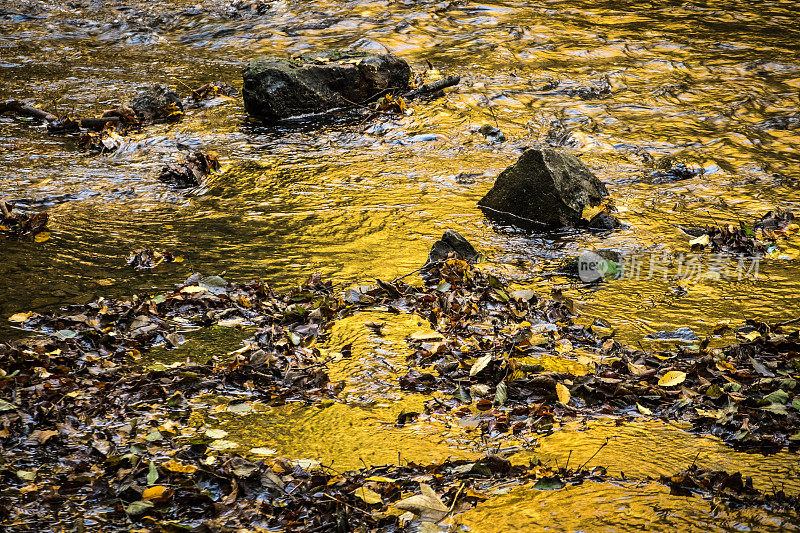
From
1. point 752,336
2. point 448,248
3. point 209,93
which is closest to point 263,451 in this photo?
point 448,248

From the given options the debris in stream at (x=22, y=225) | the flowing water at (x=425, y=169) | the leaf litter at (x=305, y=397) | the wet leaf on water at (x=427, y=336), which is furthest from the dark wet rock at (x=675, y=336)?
the debris in stream at (x=22, y=225)

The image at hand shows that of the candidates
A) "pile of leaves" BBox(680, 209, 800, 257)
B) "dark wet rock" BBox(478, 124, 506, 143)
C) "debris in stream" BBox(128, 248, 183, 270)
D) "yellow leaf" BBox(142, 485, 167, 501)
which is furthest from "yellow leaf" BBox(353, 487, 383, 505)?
"dark wet rock" BBox(478, 124, 506, 143)

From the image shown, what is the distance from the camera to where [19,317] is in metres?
4.35

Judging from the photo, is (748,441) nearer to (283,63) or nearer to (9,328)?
(9,328)

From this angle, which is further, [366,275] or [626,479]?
[366,275]

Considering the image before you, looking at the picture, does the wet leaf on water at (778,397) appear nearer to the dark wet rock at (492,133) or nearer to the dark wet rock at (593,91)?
the dark wet rock at (492,133)

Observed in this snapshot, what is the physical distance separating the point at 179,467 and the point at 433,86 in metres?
6.73

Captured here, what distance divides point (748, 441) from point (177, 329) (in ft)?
10.4

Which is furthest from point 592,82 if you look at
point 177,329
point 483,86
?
point 177,329

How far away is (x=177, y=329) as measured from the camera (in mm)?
4359

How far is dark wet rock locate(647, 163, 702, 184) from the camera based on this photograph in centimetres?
690

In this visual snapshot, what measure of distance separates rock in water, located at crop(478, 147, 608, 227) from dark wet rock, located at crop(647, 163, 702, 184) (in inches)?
37.9

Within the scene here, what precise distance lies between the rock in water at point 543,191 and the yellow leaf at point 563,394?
8.73 feet

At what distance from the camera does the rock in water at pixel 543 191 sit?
608 cm
